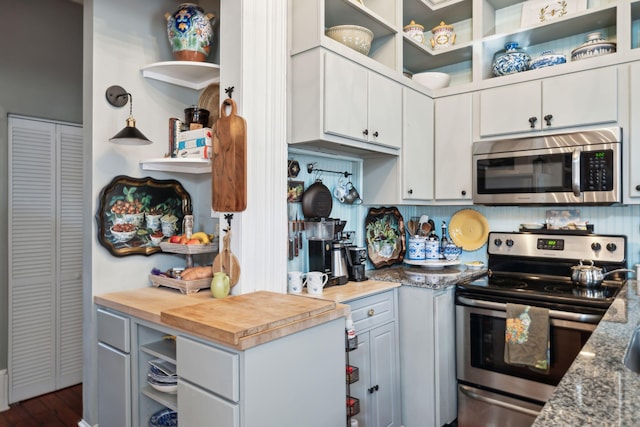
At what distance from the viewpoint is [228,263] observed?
1973 mm

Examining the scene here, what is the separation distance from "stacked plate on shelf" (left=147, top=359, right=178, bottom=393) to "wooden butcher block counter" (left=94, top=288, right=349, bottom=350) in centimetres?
26

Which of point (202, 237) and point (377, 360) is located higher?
point (202, 237)

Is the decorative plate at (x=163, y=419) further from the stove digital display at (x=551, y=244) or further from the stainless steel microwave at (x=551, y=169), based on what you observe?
the stove digital display at (x=551, y=244)

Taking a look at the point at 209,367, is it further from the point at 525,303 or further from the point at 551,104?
the point at 551,104

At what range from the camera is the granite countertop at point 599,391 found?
75cm

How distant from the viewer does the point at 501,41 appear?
2783mm

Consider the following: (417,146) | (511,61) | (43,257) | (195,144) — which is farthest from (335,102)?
(43,257)

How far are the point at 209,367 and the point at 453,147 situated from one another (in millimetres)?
2185

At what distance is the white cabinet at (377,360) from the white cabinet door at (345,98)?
91 centimetres

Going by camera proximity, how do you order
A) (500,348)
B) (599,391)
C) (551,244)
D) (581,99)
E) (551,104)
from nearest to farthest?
(599,391)
(500,348)
(581,99)
(551,104)
(551,244)

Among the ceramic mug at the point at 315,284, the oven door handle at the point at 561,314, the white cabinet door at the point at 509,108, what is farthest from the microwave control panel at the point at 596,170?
the ceramic mug at the point at 315,284

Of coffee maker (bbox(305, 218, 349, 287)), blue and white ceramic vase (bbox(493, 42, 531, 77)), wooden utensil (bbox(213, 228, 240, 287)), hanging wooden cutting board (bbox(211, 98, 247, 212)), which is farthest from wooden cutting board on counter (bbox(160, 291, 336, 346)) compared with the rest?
blue and white ceramic vase (bbox(493, 42, 531, 77))

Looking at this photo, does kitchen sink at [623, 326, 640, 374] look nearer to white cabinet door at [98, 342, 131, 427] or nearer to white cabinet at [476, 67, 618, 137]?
white cabinet at [476, 67, 618, 137]

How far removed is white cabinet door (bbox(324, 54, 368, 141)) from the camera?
2.09 m
